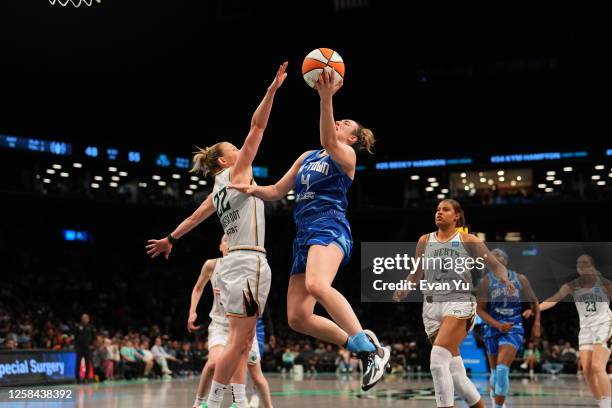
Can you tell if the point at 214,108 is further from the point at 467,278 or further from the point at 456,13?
the point at 467,278

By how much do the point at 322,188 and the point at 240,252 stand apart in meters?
0.92

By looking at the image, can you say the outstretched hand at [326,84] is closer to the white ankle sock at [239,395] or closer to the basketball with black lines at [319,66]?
the basketball with black lines at [319,66]

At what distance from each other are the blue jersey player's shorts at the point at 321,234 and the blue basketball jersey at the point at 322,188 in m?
0.07

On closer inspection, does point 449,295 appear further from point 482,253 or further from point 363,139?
point 363,139

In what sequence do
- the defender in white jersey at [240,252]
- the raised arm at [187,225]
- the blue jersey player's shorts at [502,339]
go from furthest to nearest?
the blue jersey player's shorts at [502,339] < the raised arm at [187,225] < the defender in white jersey at [240,252]

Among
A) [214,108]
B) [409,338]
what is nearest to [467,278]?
[409,338]

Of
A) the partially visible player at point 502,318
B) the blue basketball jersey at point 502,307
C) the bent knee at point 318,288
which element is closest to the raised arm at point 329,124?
the bent knee at point 318,288

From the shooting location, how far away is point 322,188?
6.52 m

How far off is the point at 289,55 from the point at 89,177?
1483 centimetres

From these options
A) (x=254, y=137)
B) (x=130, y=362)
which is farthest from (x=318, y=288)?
(x=130, y=362)

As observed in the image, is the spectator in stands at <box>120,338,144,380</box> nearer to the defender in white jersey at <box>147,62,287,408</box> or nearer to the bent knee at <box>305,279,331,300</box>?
the defender in white jersey at <box>147,62,287,408</box>

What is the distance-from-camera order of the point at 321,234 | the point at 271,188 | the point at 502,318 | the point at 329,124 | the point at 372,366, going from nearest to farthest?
the point at 372,366 < the point at 329,124 < the point at 321,234 < the point at 271,188 < the point at 502,318

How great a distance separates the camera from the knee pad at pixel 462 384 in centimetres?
749

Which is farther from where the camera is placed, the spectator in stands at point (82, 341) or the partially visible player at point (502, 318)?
the spectator in stands at point (82, 341)
